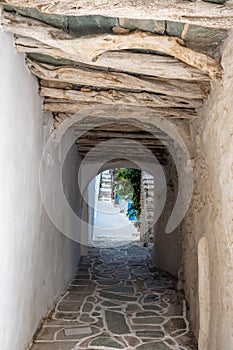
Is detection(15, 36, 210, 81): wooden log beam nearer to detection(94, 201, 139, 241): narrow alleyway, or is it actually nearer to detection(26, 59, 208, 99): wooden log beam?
detection(26, 59, 208, 99): wooden log beam

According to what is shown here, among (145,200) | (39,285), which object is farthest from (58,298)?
(145,200)

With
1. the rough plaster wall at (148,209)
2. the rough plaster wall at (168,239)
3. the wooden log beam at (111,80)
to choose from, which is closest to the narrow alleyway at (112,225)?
the rough plaster wall at (148,209)

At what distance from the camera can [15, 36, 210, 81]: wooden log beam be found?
1.94 m

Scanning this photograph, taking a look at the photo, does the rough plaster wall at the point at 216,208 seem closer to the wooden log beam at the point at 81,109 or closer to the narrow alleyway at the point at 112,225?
the wooden log beam at the point at 81,109

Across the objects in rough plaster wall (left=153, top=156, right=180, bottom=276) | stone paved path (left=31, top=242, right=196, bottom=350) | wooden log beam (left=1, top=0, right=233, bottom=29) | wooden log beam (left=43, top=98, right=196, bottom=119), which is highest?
wooden log beam (left=1, top=0, right=233, bottom=29)

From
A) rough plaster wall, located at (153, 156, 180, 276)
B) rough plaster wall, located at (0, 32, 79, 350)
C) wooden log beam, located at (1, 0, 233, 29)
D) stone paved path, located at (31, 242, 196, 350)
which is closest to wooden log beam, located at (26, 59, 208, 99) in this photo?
rough plaster wall, located at (0, 32, 79, 350)

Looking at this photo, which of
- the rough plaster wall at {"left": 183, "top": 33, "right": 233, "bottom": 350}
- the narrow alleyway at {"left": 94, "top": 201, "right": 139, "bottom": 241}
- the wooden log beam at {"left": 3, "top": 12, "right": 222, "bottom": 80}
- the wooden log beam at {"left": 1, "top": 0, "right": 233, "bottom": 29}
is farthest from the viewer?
the narrow alleyway at {"left": 94, "top": 201, "right": 139, "bottom": 241}

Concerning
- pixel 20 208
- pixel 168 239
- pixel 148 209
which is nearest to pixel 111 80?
pixel 20 208

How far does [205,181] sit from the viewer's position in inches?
104

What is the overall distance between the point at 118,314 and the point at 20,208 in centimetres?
191

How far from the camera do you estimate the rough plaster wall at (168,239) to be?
490 centimetres

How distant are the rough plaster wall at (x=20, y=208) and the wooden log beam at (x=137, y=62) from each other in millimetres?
150

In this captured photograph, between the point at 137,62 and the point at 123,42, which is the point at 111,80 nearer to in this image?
the point at 137,62

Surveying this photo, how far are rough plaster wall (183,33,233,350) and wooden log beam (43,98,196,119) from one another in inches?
6.0
